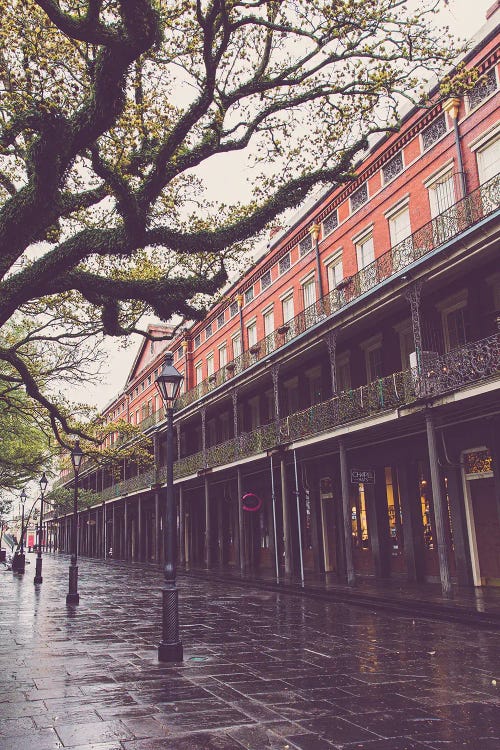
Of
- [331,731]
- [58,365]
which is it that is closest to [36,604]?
[58,365]

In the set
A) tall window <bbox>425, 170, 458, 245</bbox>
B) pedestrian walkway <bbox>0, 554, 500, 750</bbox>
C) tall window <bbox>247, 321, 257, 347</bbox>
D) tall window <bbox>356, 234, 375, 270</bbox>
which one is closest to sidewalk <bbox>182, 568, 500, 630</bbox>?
pedestrian walkway <bbox>0, 554, 500, 750</bbox>

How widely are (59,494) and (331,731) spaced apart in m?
51.1

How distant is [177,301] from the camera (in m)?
9.42

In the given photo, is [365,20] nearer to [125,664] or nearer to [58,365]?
[125,664]

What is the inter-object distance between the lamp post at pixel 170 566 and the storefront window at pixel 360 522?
1156 centimetres

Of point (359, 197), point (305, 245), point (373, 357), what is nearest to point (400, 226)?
point (359, 197)

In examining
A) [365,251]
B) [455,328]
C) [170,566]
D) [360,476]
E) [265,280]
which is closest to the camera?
[170,566]

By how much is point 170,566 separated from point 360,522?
1205 centimetres

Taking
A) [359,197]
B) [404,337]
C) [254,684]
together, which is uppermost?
[359,197]

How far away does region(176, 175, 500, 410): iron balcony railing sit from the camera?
526 inches

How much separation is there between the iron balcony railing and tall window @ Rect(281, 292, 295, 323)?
1121 mm

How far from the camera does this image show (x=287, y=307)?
2472 cm

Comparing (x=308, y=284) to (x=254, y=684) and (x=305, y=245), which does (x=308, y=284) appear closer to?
(x=305, y=245)

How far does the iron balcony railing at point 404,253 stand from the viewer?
13359 mm
